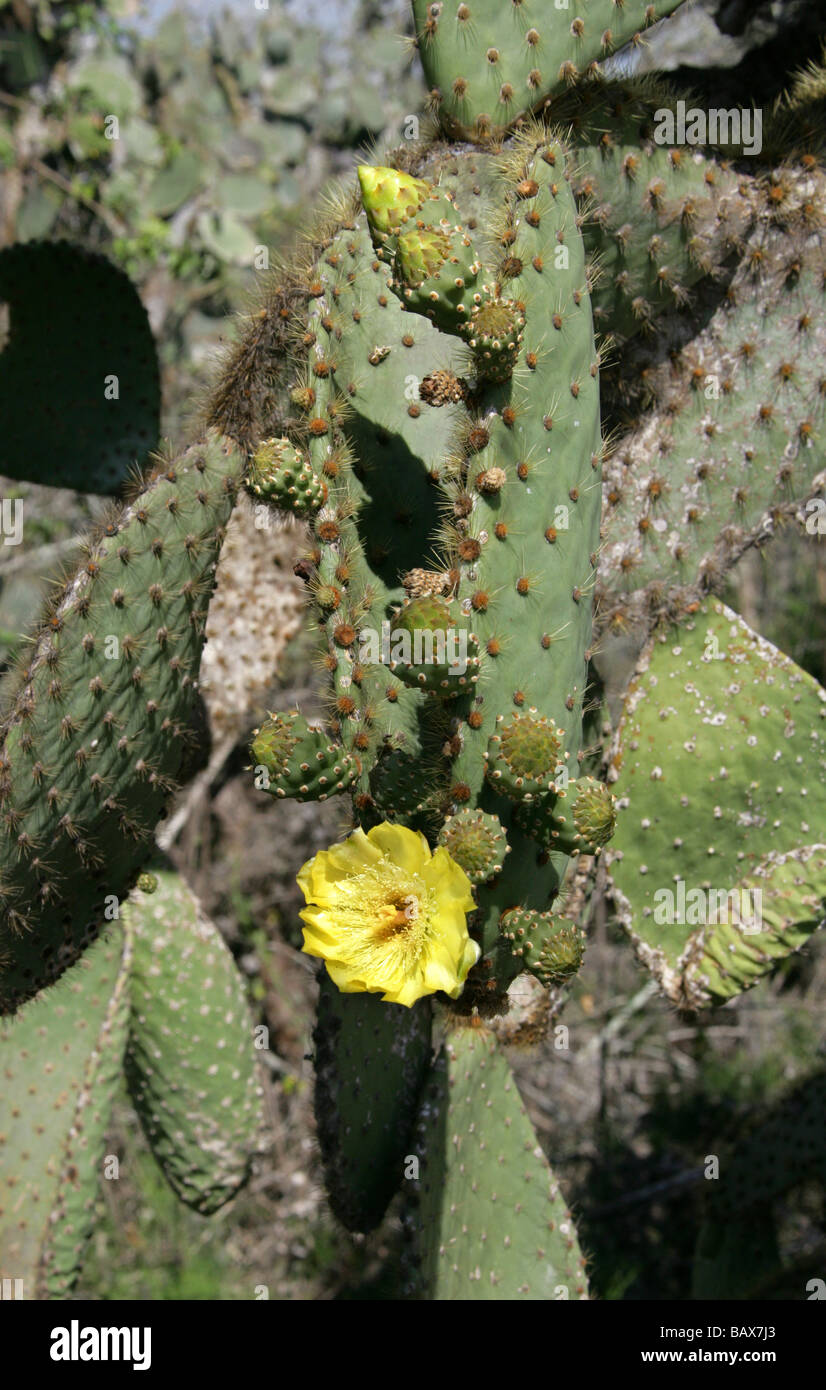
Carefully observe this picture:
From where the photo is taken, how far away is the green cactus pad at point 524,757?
4.77ft

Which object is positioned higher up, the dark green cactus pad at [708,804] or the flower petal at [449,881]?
the dark green cactus pad at [708,804]

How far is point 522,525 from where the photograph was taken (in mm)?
1565

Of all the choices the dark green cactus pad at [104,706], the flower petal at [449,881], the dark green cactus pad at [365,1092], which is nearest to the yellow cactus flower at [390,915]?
the flower petal at [449,881]

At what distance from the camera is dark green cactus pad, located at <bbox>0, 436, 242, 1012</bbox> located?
1749mm

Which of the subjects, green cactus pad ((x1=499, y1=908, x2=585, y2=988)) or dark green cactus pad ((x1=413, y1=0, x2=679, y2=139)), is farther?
dark green cactus pad ((x1=413, y1=0, x2=679, y2=139))

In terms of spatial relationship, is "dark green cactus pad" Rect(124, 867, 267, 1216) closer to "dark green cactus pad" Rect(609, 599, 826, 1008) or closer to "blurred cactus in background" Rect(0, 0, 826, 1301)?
"blurred cactus in background" Rect(0, 0, 826, 1301)

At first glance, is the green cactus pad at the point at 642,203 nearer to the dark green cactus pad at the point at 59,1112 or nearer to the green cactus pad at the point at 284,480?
the green cactus pad at the point at 284,480

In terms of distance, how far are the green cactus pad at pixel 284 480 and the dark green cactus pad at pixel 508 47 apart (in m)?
0.62

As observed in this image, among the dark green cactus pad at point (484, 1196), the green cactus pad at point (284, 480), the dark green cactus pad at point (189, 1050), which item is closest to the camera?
the green cactus pad at point (284, 480)

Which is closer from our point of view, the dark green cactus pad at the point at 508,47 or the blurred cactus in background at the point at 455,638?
the blurred cactus in background at the point at 455,638

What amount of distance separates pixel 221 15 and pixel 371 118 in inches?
35.4

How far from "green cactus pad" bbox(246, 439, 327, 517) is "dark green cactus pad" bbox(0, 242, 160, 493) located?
1.05 m

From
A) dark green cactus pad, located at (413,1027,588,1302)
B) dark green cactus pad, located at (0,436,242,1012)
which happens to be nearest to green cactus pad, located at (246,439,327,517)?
dark green cactus pad, located at (0,436,242,1012)

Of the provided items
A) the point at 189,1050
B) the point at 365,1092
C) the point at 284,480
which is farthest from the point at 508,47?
the point at 189,1050
